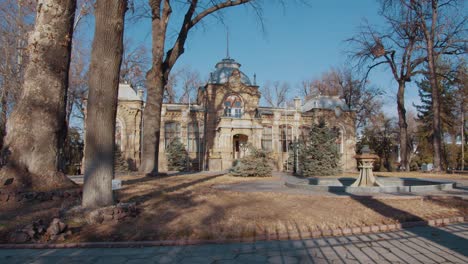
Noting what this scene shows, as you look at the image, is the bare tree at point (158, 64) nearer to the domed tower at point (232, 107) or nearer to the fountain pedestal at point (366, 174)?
the fountain pedestal at point (366, 174)

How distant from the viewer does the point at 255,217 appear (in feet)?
20.2

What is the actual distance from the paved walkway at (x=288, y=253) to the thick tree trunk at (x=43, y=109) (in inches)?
191

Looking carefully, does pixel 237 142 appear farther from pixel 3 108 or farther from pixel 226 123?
pixel 3 108

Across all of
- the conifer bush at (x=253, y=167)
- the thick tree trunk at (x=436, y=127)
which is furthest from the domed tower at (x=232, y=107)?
the thick tree trunk at (x=436, y=127)

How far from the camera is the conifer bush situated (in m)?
18.9

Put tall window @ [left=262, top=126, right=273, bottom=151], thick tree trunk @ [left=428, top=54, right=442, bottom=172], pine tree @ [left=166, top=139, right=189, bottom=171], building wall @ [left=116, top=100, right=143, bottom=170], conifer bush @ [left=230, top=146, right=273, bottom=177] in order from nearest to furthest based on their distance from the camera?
conifer bush @ [left=230, top=146, right=273, bottom=177], thick tree trunk @ [left=428, top=54, right=442, bottom=172], pine tree @ [left=166, top=139, right=189, bottom=171], building wall @ [left=116, top=100, right=143, bottom=170], tall window @ [left=262, top=126, right=273, bottom=151]

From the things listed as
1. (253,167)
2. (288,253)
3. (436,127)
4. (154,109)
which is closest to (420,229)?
(288,253)

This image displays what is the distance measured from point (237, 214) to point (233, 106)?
29001mm

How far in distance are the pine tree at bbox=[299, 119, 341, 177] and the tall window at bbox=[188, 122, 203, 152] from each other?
14178 millimetres

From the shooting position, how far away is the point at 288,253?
4418 millimetres

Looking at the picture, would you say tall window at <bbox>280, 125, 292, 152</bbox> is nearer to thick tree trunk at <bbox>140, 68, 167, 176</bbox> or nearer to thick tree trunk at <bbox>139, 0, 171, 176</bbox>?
thick tree trunk at <bbox>139, 0, 171, 176</bbox>

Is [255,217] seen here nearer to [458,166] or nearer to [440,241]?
[440,241]

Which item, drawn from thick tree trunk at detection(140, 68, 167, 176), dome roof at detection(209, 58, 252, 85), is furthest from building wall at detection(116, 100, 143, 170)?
thick tree trunk at detection(140, 68, 167, 176)

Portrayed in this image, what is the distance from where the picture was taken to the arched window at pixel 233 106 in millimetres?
34875
